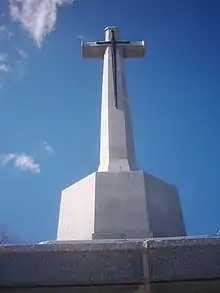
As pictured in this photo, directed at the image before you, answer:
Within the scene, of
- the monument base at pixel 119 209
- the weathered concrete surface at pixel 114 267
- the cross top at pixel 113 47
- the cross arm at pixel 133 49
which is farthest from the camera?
the cross arm at pixel 133 49

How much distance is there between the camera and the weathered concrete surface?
275 centimetres

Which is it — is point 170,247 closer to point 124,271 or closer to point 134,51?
point 124,271

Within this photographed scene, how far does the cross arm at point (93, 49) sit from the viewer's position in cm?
836

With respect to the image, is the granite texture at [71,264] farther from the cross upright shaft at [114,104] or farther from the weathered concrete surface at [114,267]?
the cross upright shaft at [114,104]

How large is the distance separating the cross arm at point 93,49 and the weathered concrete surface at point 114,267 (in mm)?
6156

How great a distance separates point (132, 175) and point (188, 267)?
3.29 metres

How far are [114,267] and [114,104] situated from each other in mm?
4827

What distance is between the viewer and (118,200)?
5.84m

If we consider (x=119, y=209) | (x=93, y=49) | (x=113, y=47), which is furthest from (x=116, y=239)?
(x=93, y=49)

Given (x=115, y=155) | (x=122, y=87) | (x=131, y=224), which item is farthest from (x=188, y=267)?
(x=122, y=87)

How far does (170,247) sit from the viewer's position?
2.88 m

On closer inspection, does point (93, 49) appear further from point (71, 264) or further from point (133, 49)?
point (71, 264)

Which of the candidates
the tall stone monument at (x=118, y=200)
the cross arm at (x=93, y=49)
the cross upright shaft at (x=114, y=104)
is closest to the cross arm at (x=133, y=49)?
the cross upright shaft at (x=114, y=104)

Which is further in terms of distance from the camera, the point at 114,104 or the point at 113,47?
the point at 113,47
